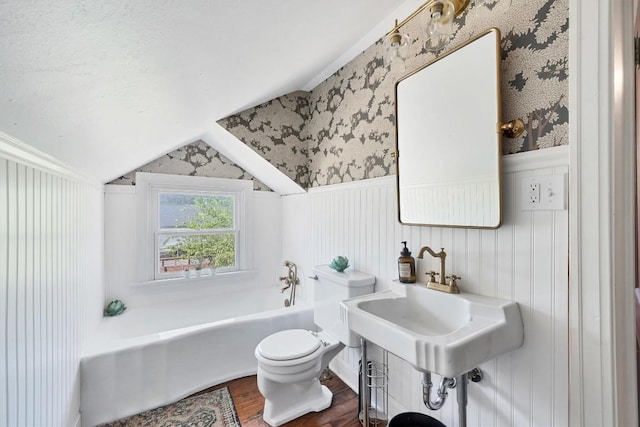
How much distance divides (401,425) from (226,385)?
4.29 feet

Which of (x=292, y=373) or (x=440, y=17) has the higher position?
(x=440, y=17)

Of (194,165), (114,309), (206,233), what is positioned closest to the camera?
(114,309)

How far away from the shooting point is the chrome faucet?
1.29m

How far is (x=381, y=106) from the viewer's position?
1.80 metres

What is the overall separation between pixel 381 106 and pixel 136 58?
1416 millimetres

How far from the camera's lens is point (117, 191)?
8.10ft

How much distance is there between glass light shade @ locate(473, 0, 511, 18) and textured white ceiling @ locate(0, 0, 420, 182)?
15.1 inches

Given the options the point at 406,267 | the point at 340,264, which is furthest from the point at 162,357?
the point at 406,267

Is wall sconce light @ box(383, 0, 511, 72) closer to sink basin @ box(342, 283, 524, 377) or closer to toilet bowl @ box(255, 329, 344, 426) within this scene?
sink basin @ box(342, 283, 524, 377)

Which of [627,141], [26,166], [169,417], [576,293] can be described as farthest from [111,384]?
[627,141]

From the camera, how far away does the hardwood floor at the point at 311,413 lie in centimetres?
164

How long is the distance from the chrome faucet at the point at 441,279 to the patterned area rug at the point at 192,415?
1428 mm

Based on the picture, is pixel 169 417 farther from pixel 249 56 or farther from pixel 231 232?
pixel 249 56

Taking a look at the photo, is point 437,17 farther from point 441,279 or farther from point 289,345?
point 289,345
